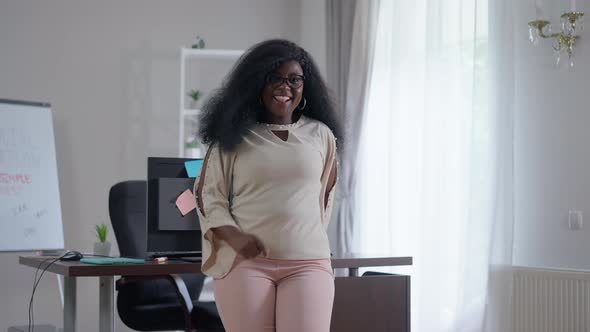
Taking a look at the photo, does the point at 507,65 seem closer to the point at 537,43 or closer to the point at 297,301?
the point at 537,43

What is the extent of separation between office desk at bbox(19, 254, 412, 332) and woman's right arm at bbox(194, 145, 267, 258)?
2.37ft

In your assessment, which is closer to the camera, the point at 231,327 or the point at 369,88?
Result: the point at 231,327

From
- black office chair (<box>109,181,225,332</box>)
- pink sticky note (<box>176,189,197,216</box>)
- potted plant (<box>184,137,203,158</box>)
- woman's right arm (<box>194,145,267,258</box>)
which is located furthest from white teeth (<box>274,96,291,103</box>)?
potted plant (<box>184,137,203,158</box>)

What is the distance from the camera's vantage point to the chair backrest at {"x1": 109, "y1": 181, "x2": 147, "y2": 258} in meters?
3.82

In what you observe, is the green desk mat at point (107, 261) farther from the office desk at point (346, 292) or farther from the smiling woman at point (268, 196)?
the smiling woman at point (268, 196)

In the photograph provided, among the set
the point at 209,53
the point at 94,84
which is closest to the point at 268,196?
the point at 209,53

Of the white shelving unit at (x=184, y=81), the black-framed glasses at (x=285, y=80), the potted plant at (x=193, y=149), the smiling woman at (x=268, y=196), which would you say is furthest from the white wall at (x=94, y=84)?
the black-framed glasses at (x=285, y=80)

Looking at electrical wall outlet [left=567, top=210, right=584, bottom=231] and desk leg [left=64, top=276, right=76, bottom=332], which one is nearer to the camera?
desk leg [left=64, top=276, right=76, bottom=332]

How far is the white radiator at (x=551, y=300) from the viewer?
134 inches

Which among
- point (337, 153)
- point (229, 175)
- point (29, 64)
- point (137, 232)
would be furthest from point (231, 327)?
point (29, 64)

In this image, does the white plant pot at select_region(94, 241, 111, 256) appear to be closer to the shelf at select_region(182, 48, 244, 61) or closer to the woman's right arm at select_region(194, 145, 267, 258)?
the woman's right arm at select_region(194, 145, 267, 258)

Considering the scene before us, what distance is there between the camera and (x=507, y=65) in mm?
3865

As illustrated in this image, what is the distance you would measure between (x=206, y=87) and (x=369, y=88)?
1.30 meters

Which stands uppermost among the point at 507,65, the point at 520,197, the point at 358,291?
the point at 507,65
